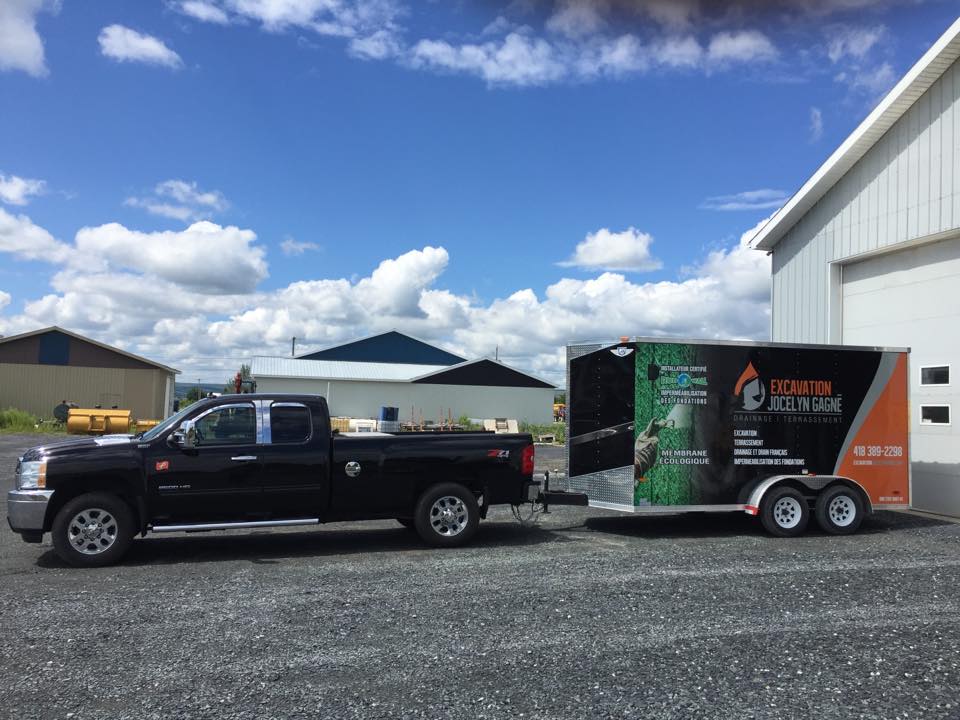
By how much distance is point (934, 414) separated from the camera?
1291 centimetres

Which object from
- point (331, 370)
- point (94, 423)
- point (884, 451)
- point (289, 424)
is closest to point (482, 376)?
point (331, 370)

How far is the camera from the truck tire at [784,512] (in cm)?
1054

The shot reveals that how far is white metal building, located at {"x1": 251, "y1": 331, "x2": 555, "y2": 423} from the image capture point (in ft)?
143

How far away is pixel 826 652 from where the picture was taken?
5531 millimetres

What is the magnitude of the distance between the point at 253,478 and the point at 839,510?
26.1 feet

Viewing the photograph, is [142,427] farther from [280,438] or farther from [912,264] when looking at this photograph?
[912,264]

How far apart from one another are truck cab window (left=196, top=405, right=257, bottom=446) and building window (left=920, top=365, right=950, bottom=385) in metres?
10.9

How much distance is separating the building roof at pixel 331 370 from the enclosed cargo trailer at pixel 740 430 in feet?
111

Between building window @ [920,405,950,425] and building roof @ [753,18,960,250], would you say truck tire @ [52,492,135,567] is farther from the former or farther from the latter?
building roof @ [753,18,960,250]

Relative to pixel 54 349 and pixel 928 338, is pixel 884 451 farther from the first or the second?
pixel 54 349

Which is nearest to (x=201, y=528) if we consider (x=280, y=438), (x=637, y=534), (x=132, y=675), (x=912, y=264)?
(x=280, y=438)

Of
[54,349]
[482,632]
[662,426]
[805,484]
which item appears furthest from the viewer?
[54,349]

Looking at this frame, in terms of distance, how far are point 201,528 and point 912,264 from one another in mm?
12242

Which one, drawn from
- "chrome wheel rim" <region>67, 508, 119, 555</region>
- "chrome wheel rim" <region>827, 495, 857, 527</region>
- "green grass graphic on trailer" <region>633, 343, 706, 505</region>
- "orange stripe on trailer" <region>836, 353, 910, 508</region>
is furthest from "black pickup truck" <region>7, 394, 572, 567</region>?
"orange stripe on trailer" <region>836, 353, 910, 508</region>
